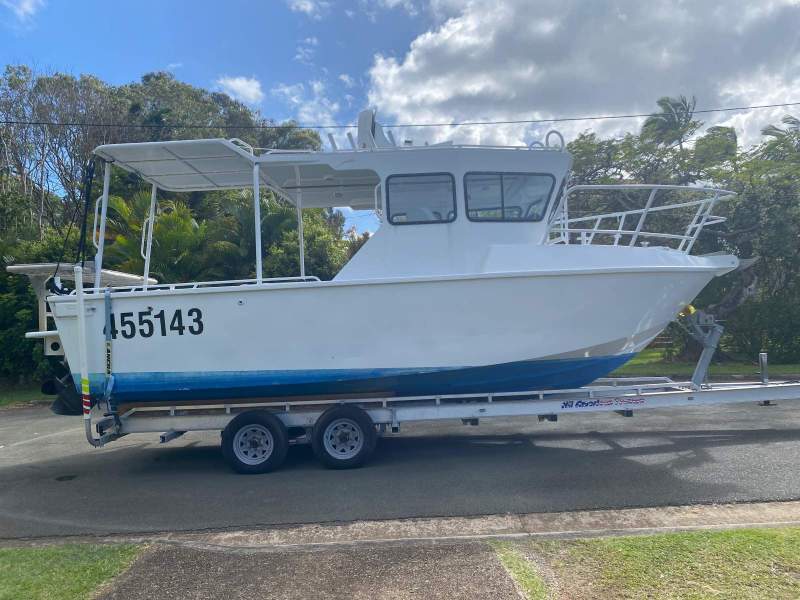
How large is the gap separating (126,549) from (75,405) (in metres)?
2.74

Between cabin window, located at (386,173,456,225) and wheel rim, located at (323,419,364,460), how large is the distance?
2.27 m

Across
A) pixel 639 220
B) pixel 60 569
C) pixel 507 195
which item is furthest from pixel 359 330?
pixel 639 220

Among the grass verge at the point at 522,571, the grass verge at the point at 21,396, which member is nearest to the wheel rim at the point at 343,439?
the grass verge at the point at 522,571

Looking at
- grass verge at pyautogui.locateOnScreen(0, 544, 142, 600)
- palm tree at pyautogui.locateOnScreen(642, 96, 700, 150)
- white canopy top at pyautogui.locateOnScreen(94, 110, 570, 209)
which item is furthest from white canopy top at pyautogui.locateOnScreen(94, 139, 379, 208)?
palm tree at pyautogui.locateOnScreen(642, 96, 700, 150)

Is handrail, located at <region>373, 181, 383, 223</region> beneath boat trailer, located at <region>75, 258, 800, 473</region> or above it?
above

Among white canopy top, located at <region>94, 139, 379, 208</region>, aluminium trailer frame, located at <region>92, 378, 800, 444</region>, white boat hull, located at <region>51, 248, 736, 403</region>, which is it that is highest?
white canopy top, located at <region>94, 139, 379, 208</region>

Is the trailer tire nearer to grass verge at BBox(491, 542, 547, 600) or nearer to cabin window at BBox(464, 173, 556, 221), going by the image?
grass verge at BBox(491, 542, 547, 600)

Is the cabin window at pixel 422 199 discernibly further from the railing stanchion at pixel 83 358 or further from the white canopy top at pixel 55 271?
the white canopy top at pixel 55 271

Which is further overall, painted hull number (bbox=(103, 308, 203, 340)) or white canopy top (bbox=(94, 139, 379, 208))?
white canopy top (bbox=(94, 139, 379, 208))

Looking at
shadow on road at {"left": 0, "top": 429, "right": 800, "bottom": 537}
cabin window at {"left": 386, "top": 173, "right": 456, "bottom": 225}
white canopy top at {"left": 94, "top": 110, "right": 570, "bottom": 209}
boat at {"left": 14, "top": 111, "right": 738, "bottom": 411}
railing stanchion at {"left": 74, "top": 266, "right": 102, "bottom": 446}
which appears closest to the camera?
shadow on road at {"left": 0, "top": 429, "right": 800, "bottom": 537}

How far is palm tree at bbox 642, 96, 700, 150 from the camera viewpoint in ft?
64.1

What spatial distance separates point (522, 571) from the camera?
3449mm

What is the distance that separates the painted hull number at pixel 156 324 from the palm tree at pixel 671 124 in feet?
53.0

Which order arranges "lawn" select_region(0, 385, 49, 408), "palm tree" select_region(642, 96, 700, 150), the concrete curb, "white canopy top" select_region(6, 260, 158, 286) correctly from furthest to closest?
"palm tree" select_region(642, 96, 700, 150) → "lawn" select_region(0, 385, 49, 408) → "white canopy top" select_region(6, 260, 158, 286) → the concrete curb
